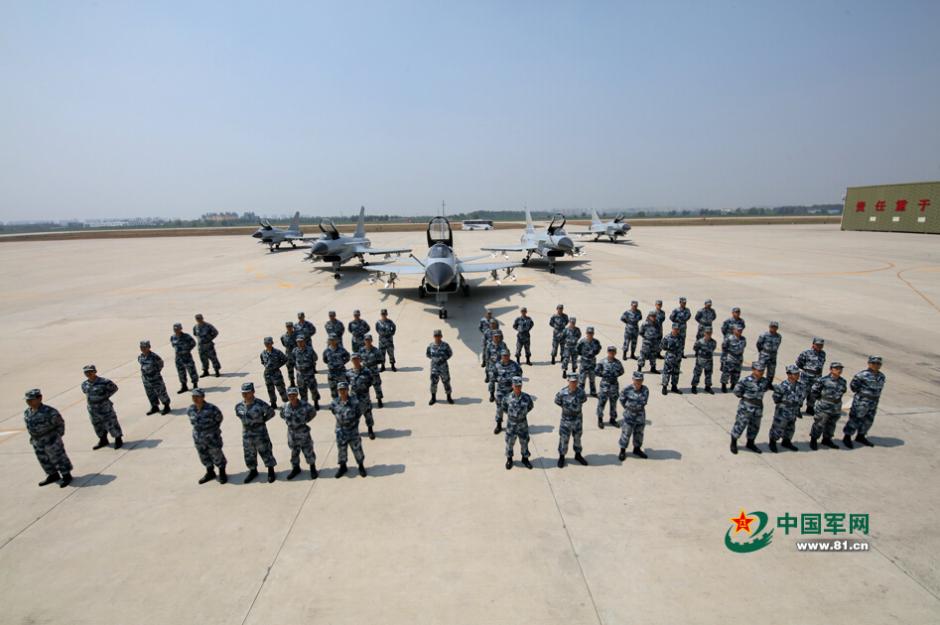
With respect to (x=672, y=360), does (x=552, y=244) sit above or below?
above

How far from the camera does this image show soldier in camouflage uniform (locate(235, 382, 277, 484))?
646 centimetres

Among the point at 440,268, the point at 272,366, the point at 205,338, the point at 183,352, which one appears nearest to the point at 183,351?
the point at 183,352

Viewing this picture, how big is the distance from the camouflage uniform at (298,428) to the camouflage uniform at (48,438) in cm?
382

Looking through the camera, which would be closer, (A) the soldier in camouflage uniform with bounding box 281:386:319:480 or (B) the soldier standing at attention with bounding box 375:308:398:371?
(A) the soldier in camouflage uniform with bounding box 281:386:319:480

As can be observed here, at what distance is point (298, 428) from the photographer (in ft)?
21.7

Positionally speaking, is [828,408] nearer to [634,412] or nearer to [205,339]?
[634,412]

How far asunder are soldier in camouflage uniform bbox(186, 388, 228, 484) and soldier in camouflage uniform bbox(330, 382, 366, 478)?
191 cm

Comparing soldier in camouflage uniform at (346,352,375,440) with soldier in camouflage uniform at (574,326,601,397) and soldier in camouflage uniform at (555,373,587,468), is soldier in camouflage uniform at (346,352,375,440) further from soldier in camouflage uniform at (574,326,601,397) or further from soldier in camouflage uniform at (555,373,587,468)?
soldier in camouflage uniform at (574,326,601,397)

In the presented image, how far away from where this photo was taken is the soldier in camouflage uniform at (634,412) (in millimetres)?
6793

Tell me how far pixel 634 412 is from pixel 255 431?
6329mm

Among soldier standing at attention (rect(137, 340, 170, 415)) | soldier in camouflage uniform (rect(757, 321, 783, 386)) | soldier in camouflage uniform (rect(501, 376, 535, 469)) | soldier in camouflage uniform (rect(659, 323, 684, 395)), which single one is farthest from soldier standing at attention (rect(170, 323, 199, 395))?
soldier in camouflage uniform (rect(757, 321, 783, 386))

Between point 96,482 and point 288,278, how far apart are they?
20889mm

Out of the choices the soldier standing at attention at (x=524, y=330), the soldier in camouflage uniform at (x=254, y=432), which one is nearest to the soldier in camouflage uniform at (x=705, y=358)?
the soldier standing at attention at (x=524, y=330)

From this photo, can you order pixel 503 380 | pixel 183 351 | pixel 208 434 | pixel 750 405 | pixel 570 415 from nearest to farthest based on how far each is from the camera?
pixel 208 434 < pixel 570 415 < pixel 750 405 < pixel 503 380 < pixel 183 351
